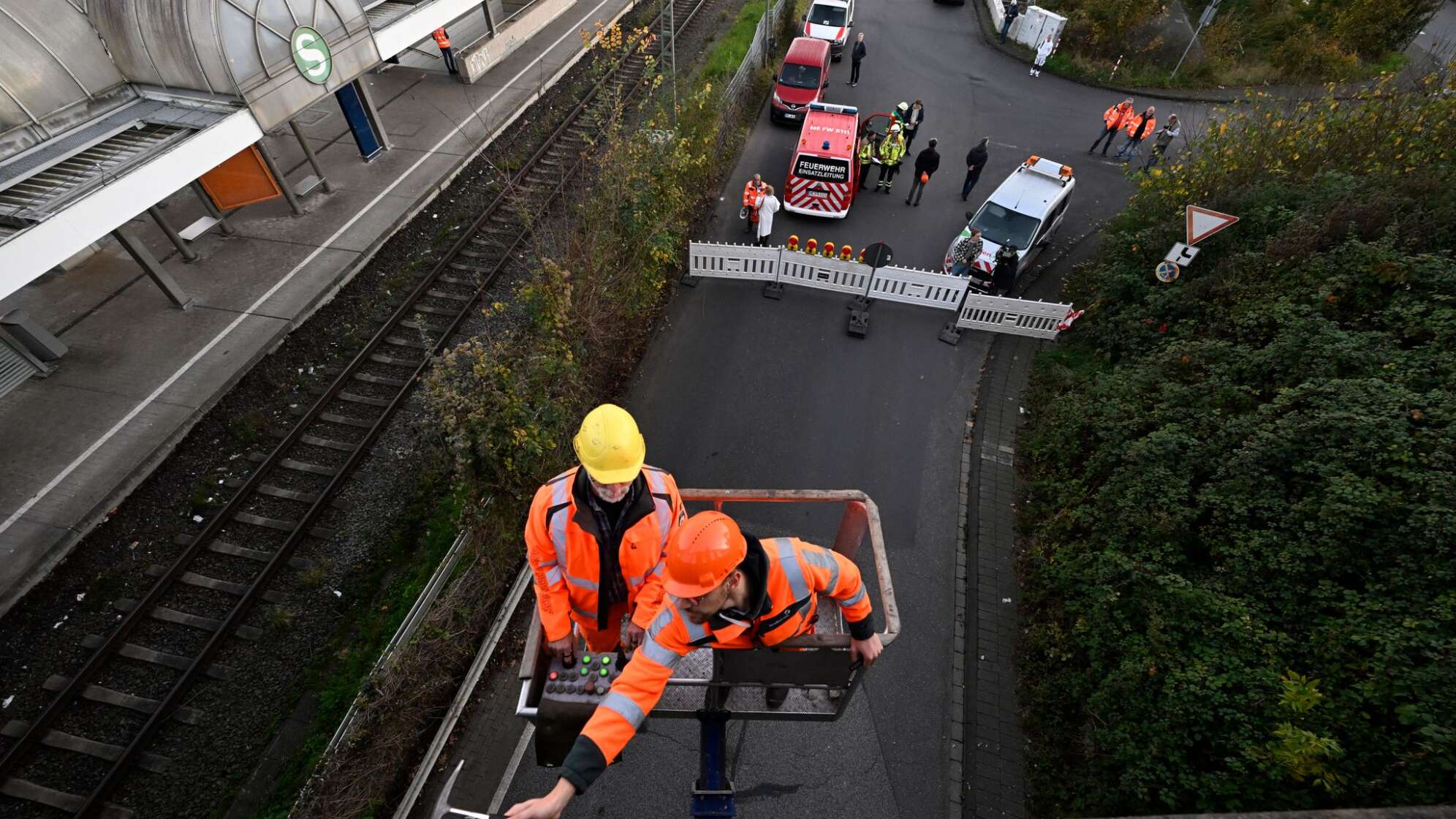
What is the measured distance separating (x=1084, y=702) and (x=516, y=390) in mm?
6907

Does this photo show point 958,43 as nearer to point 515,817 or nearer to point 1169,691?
point 1169,691

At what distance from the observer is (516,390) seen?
7.04 meters

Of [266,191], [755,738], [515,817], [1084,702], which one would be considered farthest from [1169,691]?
[266,191]

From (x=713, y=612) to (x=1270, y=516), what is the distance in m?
6.04

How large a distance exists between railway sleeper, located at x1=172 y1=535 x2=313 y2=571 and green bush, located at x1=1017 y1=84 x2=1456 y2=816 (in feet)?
28.8

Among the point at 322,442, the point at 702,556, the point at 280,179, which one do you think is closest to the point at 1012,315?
the point at 702,556

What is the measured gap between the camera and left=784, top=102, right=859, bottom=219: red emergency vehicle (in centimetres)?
1250

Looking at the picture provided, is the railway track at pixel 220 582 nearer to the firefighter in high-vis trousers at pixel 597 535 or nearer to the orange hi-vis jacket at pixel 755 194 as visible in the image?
the firefighter in high-vis trousers at pixel 597 535

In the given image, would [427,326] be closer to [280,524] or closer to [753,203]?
[280,524]

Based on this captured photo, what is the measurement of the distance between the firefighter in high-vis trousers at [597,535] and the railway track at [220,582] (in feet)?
12.5

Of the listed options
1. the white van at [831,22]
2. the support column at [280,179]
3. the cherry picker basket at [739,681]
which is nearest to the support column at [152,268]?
the support column at [280,179]

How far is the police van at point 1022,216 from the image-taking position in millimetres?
11469

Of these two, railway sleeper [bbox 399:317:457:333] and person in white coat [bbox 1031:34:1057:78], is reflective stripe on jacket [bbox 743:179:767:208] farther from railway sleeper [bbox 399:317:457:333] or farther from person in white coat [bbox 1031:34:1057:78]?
person in white coat [bbox 1031:34:1057:78]

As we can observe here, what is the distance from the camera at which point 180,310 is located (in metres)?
10.5
